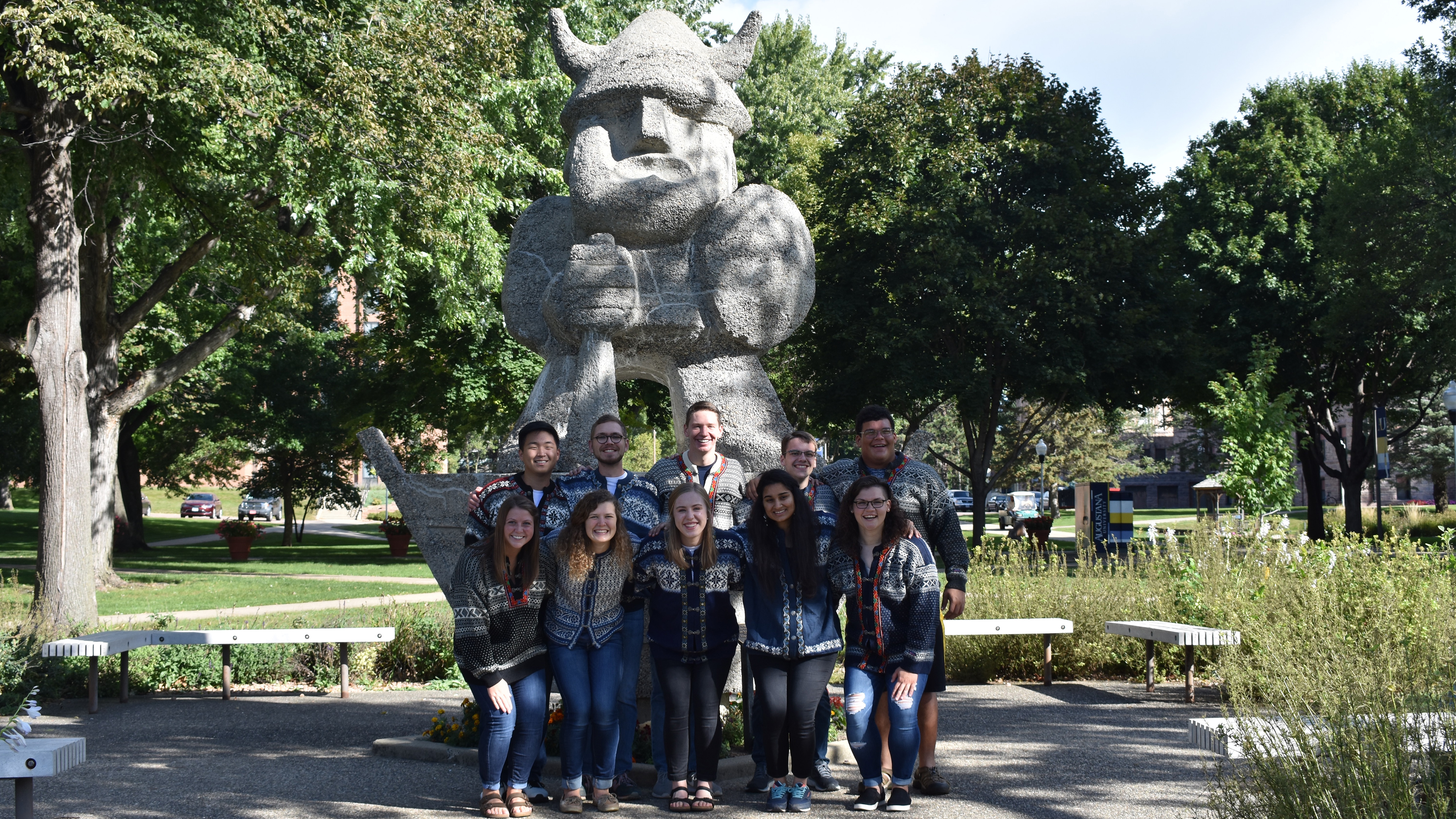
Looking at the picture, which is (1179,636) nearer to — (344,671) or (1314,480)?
(344,671)

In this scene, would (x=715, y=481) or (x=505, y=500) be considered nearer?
(x=505, y=500)

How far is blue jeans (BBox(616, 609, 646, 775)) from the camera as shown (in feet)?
17.0

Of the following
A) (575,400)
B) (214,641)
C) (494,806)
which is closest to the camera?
(494,806)

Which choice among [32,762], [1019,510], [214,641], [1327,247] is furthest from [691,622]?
[1019,510]

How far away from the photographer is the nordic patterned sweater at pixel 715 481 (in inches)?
216

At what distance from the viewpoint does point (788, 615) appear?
4.97m

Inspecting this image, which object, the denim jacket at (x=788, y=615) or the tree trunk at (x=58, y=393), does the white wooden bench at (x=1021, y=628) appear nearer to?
the denim jacket at (x=788, y=615)

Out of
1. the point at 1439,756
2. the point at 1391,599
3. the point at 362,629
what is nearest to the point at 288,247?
the point at 362,629

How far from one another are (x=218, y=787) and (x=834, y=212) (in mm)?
18989

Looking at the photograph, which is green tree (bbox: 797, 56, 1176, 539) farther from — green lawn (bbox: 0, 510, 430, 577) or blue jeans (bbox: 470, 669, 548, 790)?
blue jeans (bbox: 470, 669, 548, 790)

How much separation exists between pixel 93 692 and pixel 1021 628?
660cm

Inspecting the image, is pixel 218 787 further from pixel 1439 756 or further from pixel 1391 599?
pixel 1391 599

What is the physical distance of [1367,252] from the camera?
69.1ft

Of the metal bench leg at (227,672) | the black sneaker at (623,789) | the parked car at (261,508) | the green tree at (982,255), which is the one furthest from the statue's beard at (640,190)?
the parked car at (261,508)
